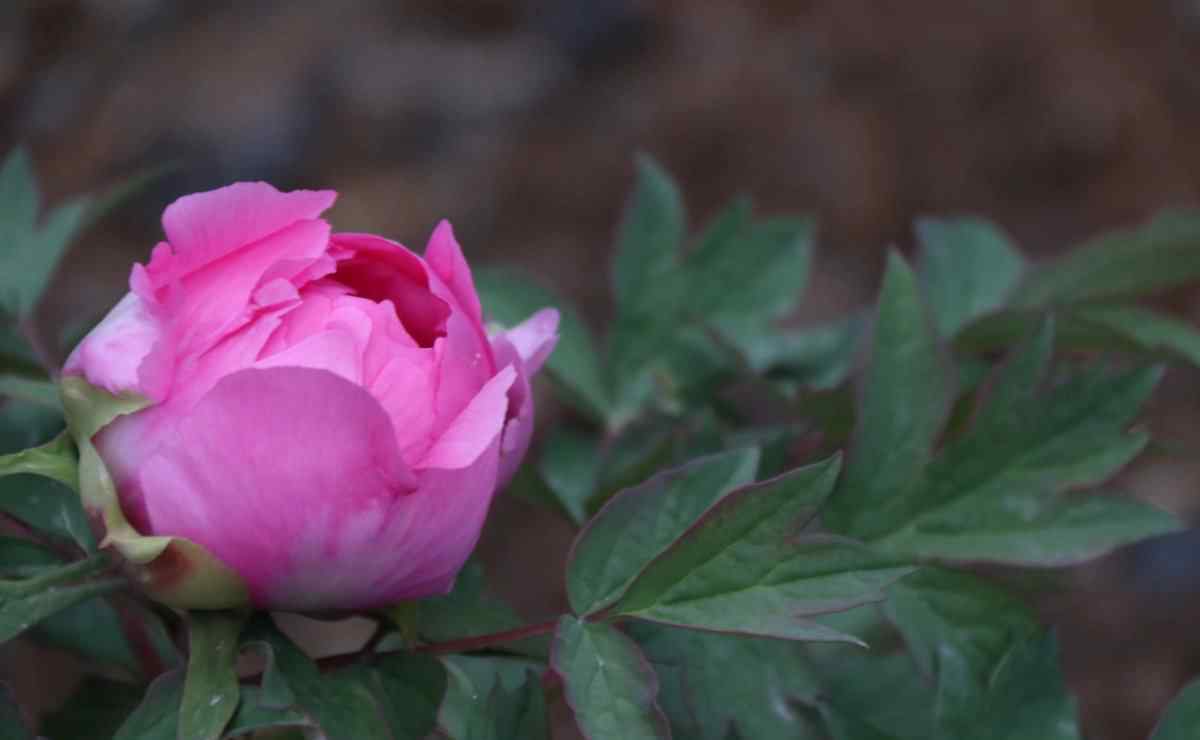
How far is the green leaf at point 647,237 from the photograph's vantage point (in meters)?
0.98

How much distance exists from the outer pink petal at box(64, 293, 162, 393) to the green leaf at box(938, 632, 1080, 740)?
40 cm

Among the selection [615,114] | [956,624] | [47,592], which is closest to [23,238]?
[47,592]

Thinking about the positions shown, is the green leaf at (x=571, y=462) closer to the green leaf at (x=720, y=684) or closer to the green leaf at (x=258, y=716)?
the green leaf at (x=720, y=684)

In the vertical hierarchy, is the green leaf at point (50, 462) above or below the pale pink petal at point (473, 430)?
below

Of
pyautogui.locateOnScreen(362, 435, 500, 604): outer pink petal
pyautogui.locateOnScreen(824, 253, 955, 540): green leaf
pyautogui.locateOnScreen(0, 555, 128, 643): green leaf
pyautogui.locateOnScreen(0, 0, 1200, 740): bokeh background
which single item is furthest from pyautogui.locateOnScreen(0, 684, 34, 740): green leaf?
pyautogui.locateOnScreen(0, 0, 1200, 740): bokeh background

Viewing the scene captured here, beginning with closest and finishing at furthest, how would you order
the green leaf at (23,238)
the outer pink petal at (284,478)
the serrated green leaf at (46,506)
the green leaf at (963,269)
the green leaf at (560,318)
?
the outer pink petal at (284,478) → the serrated green leaf at (46,506) → the green leaf at (23,238) → the green leaf at (560,318) → the green leaf at (963,269)

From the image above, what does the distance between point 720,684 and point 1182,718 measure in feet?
0.71

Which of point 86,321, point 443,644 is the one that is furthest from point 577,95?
point 443,644

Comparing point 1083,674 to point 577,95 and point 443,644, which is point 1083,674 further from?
point 443,644

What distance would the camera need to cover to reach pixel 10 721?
0.57 metres

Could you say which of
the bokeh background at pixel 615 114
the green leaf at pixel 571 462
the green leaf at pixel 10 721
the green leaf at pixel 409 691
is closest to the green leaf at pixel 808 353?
the green leaf at pixel 571 462

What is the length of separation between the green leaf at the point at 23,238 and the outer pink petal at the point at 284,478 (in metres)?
0.35

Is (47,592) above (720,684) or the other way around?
above

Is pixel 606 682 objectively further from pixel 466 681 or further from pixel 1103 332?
pixel 1103 332
